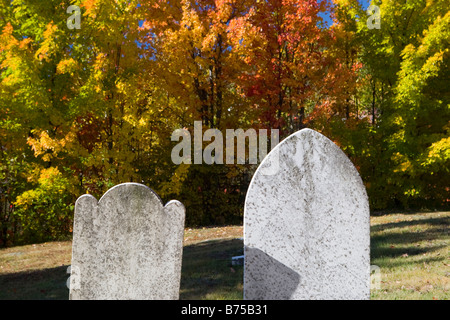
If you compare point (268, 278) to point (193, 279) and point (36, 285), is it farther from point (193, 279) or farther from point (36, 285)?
point (36, 285)

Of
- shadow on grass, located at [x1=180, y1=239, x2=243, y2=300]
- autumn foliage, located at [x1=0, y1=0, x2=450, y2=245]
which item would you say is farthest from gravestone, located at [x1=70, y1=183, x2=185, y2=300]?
autumn foliage, located at [x1=0, y1=0, x2=450, y2=245]

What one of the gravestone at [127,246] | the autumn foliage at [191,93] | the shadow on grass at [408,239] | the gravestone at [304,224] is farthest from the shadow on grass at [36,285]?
the shadow on grass at [408,239]

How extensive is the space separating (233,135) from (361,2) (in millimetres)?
6682

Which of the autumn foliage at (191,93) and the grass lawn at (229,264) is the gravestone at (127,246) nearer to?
the grass lawn at (229,264)

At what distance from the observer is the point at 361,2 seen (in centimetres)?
1584

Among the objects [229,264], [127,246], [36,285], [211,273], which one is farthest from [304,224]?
[36,285]

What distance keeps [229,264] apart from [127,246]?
395 cm

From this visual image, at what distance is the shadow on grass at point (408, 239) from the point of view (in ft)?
26.7

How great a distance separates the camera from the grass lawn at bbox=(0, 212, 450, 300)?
→ 624 cm

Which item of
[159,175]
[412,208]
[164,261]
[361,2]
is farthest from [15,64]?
[412,208]

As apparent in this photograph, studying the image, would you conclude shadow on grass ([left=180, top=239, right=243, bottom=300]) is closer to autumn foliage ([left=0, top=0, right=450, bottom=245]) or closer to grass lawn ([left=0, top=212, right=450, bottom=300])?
grass lawn ([left=0, top=212, right=450, bottom=300])

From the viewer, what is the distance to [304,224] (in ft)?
12.3

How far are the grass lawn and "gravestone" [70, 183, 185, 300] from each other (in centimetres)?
182

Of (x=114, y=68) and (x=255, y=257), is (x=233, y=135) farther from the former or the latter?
(x=255, y=257)
